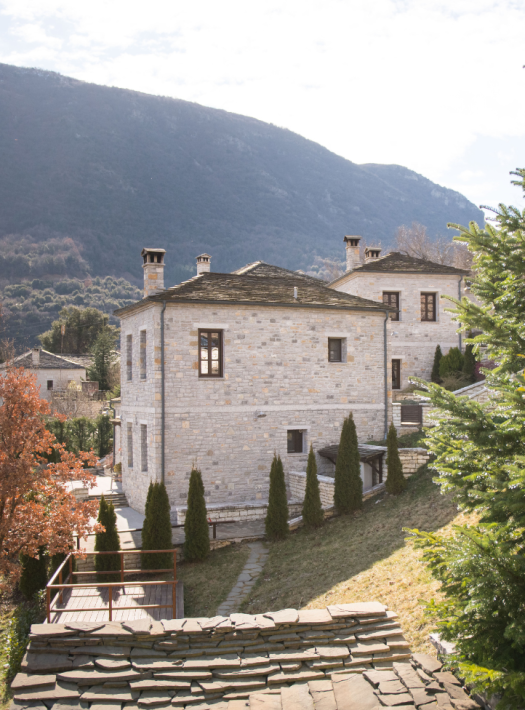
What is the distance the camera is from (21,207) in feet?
363

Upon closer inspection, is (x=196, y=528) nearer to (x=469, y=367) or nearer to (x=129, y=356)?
(x=129, y=356)

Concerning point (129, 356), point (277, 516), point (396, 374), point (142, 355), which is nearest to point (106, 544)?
point (277, 516)

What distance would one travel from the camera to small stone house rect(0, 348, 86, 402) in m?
43.6

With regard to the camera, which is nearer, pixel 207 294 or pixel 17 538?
pixel 17 538

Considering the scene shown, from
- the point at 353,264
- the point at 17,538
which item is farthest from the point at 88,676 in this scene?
the point at 353,264

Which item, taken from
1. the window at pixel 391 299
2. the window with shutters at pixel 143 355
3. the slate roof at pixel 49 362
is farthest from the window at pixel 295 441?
the slate roof at pixel 49 362

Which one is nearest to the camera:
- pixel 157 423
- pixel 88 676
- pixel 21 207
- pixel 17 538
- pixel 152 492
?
pixel 88 676

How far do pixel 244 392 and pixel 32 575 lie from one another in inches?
320

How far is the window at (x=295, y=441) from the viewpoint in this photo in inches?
763

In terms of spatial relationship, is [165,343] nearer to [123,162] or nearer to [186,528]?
[186,528]

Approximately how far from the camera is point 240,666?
22.5 feet

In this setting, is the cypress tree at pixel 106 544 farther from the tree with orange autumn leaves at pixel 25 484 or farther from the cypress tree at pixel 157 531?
the tree with orange autumn leaves at pixel 25 484

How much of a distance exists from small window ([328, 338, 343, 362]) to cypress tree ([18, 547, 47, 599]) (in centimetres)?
1124

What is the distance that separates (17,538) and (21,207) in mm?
114096
